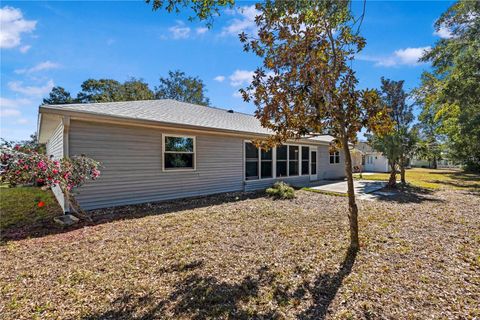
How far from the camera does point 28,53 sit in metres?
9.90

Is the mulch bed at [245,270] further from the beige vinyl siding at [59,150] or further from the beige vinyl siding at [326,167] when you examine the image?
the beige vinyl siding at [326,167]

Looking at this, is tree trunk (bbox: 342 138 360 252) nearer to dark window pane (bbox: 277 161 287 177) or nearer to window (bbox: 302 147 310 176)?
dark window pane (bbox: 277 161 287 177)

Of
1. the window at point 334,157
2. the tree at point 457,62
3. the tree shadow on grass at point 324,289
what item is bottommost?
the tree shadow on grass at point 324,289

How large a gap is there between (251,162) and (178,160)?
402 centimetres

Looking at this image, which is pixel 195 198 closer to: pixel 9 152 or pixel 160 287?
pixel 9 152

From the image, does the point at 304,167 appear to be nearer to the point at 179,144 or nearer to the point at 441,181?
the point at 179,144

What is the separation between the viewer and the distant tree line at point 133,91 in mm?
29481

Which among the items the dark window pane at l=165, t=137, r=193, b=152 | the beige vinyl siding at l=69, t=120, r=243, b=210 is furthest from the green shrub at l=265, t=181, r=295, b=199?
the dark window pane at l=165, t=137, r=193, b=152

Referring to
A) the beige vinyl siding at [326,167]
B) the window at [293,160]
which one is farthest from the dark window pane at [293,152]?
the beige vinyl siding at [326,167]

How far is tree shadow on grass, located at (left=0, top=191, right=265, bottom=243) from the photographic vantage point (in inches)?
217

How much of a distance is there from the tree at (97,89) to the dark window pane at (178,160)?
2613cm

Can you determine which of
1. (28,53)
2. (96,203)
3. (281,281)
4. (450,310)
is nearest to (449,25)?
(450,310)

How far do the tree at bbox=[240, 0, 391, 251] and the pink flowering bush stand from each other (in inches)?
192

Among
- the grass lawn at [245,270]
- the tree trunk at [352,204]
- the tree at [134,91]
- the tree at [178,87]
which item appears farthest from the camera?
the tree at [178,87]
